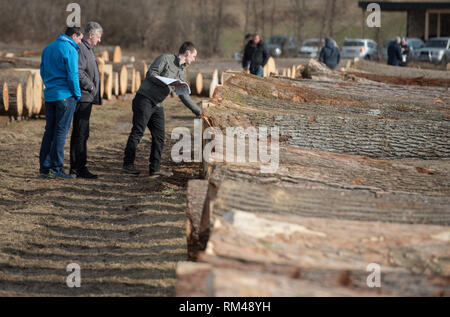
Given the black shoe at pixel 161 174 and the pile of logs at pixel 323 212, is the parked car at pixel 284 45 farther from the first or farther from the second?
the pile of logs at pixel 323 212

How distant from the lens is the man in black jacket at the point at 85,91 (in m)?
7.37

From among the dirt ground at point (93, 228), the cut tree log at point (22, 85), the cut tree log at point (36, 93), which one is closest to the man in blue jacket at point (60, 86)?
the dirt ground at point (93, 228)

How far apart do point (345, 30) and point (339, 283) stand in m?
41.4

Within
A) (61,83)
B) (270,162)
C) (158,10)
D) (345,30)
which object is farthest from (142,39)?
(270,162)

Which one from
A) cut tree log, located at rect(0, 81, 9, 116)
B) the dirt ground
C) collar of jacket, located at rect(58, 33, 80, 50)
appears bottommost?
the dirt ground

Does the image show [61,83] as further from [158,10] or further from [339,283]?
[158,10]

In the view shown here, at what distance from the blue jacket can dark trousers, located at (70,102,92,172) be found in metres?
0.26

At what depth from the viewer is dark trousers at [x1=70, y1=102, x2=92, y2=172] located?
7.47m

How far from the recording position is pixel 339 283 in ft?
10.1

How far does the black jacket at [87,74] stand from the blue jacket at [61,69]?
0.16 metres

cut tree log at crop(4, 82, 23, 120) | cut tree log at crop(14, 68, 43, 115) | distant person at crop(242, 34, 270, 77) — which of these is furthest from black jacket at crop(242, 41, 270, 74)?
cut tree log at crop(4, 82, 23, 120)

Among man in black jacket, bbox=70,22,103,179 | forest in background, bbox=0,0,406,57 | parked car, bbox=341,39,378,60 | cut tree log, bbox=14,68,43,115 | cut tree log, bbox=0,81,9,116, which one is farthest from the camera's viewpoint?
forest in background, bbox=0,0,406,57

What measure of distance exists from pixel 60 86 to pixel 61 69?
198mm

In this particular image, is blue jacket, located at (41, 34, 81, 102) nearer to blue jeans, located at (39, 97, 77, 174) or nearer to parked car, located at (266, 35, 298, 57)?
blue jeans, located at (39, 97, 77, 174)
